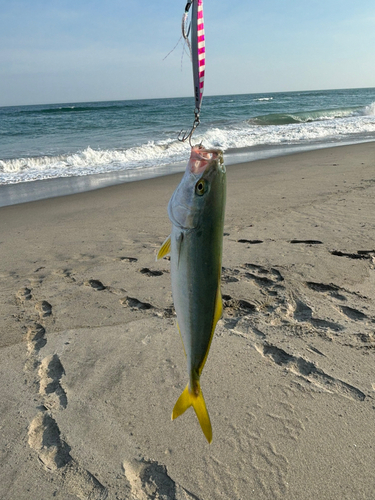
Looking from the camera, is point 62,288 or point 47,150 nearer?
point 62,288

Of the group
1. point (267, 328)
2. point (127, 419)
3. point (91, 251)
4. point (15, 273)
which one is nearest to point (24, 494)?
point (127, 419)

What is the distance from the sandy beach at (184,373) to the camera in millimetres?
2201

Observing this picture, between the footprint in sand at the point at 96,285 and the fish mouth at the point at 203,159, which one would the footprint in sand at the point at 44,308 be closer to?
the footprint in sand at the point at 96,285

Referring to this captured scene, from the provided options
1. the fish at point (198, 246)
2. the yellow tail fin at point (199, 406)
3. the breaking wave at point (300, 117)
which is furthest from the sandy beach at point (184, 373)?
the breaking wave at point (300, 117)

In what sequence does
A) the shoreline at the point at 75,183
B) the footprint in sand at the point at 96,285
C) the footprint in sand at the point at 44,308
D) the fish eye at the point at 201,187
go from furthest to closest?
the shoreline at the point at 75,183 → the footprint in sand at the point at 96,285 → the footprint in sand at the point at 44,308 → the fish eye at the point at 201,187

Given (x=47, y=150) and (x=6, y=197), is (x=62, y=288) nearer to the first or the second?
(x=6, y=197)

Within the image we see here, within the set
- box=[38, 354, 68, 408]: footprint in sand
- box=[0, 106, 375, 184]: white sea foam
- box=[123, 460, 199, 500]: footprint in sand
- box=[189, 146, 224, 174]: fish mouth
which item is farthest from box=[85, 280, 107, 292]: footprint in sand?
box=[0, 106, 375, 184]: white sea foam

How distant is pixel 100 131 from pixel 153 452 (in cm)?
2468

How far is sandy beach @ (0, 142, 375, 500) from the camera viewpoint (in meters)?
2.20

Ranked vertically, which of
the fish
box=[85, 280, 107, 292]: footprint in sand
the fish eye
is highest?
the fish eye

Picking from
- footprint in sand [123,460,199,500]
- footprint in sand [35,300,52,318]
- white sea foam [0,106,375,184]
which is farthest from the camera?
white sea foam [0,106,375,184]

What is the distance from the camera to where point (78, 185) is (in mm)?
10891

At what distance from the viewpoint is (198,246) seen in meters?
1.44

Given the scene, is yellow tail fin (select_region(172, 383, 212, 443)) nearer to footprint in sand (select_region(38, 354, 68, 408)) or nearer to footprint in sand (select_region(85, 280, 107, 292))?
footprint in sand (select_region(38, 354, 68, 408))
